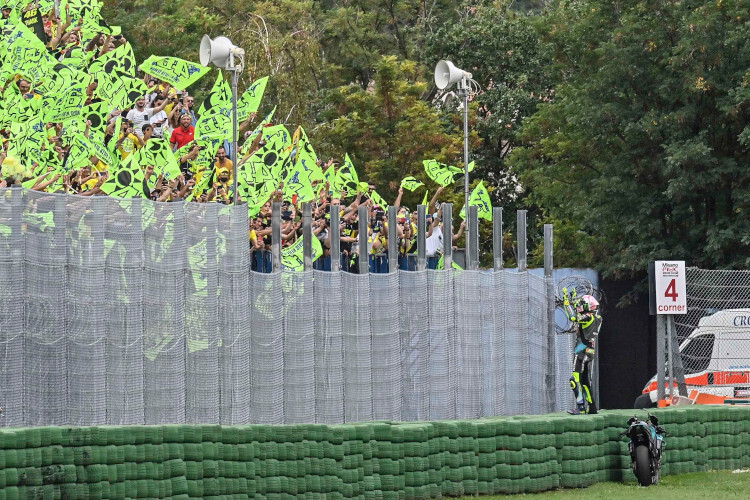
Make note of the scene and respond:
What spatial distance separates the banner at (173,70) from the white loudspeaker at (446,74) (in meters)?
3.46

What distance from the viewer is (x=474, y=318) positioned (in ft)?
60.3

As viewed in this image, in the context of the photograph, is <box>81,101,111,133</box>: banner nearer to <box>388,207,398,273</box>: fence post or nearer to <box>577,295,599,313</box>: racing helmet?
<box>388,207,398,273</box>: fence post

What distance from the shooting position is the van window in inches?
822

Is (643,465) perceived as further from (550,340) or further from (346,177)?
(346,177)

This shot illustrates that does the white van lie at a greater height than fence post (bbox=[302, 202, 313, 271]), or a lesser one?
lesser

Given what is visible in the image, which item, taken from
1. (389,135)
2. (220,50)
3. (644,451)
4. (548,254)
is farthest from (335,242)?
(389,135)

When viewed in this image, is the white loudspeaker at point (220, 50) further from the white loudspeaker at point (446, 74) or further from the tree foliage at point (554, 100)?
the tree foliage at point (554, 100)

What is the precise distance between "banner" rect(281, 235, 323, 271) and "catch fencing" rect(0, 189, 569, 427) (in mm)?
794

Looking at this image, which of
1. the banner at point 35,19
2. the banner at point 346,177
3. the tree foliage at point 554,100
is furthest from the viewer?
the tree foliage at point 554,100

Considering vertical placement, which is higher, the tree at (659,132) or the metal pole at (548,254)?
the tree at (659,132)

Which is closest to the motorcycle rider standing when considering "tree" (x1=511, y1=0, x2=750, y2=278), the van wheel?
the van wheel

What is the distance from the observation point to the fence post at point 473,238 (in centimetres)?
1880

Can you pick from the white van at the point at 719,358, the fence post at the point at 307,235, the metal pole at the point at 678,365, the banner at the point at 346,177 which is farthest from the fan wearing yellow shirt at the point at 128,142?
the white van at the point at 719,358

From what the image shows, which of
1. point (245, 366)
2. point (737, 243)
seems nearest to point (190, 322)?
point (245, 366)
